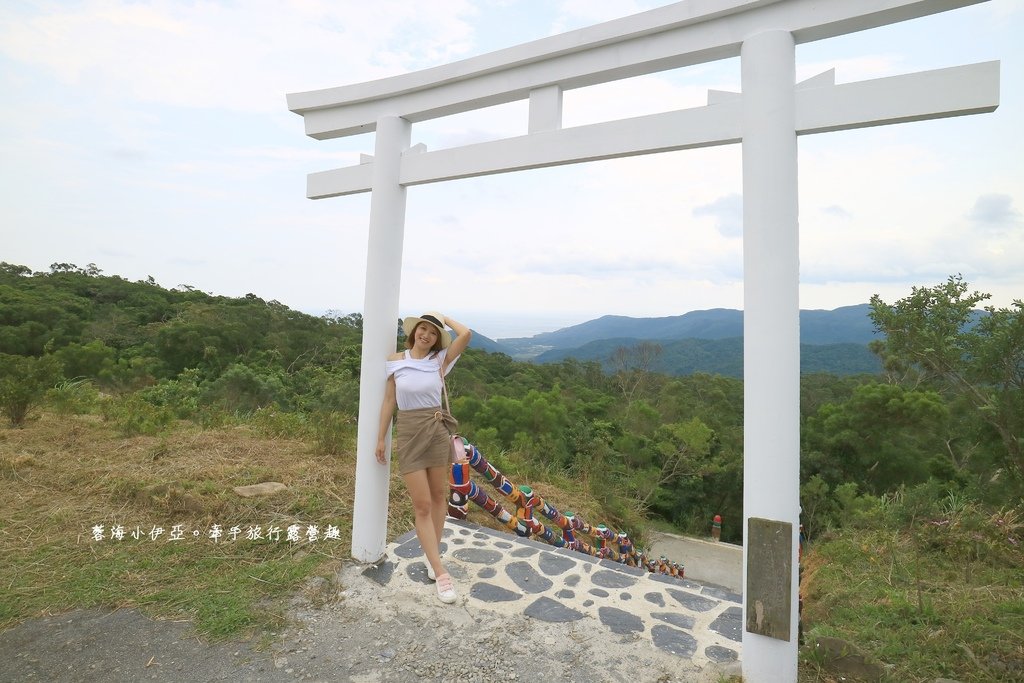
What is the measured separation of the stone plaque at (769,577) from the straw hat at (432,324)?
1.65 meters

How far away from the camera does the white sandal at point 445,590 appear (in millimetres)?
2795

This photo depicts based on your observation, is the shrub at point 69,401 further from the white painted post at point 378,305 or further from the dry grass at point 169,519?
the white painted post at point 378,305

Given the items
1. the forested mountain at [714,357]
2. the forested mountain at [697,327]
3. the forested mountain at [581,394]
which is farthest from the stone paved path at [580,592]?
the forested mountain at [697,327]

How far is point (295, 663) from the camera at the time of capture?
2.33 m

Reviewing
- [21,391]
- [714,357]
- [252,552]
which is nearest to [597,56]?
[252,552]

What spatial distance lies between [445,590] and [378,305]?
1527mm

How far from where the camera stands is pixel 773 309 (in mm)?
2074

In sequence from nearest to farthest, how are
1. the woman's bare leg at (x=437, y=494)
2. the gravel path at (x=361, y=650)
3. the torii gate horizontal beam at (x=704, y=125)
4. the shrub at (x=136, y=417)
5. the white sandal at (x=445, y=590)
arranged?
the torii gate horizontal beam at (x=704, y=125)
the gravel path at (x=361, y=650)
the white sandal at (x=445, y=590)
the woman's bare leg at (x=437, y=494)
the shrub at (x=136, y=417)

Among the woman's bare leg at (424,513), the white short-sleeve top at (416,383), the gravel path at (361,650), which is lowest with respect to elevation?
the gravel path at (361,650)

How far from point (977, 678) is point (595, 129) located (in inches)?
107

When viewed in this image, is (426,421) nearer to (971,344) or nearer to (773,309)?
(773,309)

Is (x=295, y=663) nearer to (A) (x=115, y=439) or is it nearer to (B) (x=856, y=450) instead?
(A) (x=115, y=439)

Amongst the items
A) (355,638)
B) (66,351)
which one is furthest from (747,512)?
(66,351)

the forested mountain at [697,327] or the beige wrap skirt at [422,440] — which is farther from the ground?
the forested mountain at [697,327]
